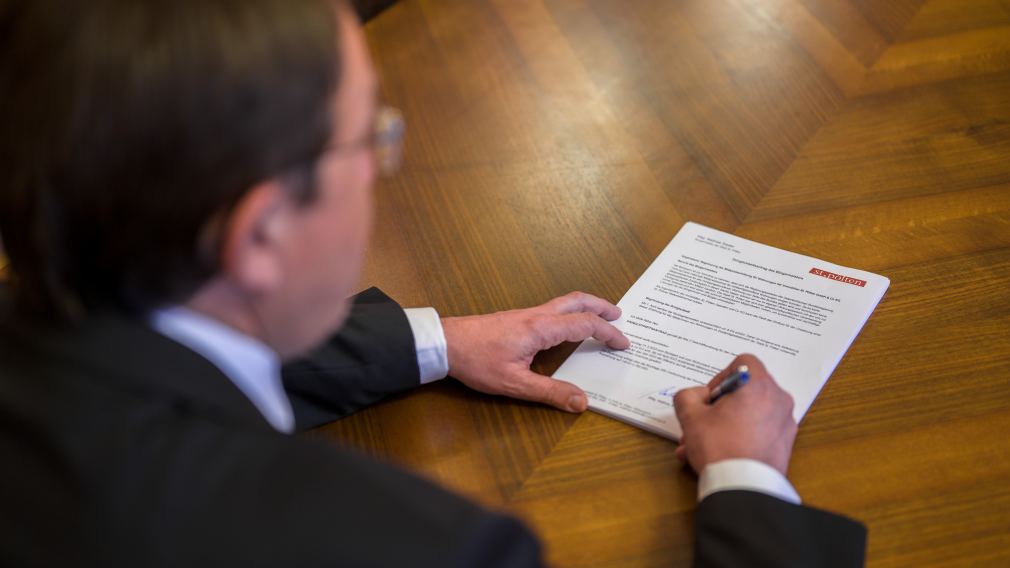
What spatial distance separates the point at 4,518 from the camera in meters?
0.73

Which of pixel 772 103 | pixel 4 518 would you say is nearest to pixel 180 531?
pixel 4 518

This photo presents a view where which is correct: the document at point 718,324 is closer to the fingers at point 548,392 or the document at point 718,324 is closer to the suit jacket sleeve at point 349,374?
the fingers at point 548,392

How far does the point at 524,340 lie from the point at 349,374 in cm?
21

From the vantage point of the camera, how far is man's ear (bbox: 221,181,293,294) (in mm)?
757

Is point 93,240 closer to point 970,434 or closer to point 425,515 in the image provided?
point 425,515

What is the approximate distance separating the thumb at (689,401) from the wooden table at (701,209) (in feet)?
0.14

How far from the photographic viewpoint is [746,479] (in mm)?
1033

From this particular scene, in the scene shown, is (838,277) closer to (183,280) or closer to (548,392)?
(548,392)

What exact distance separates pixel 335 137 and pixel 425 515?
0.97ft

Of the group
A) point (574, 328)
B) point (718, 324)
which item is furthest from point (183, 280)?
point (718, 324)

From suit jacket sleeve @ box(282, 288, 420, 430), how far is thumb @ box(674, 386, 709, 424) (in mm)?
→ 308

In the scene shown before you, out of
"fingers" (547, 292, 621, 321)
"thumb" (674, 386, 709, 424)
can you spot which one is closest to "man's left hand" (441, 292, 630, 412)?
"fingers" (547, 292, 621, 321)

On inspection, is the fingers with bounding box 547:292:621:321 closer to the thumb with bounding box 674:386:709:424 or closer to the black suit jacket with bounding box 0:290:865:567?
the thumb with bounding box 674:386:709:424

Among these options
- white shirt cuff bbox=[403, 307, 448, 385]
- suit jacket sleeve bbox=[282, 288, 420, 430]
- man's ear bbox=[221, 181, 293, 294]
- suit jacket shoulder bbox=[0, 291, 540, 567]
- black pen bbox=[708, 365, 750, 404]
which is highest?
man's ear bbox=[221, 181, 293, 294]
